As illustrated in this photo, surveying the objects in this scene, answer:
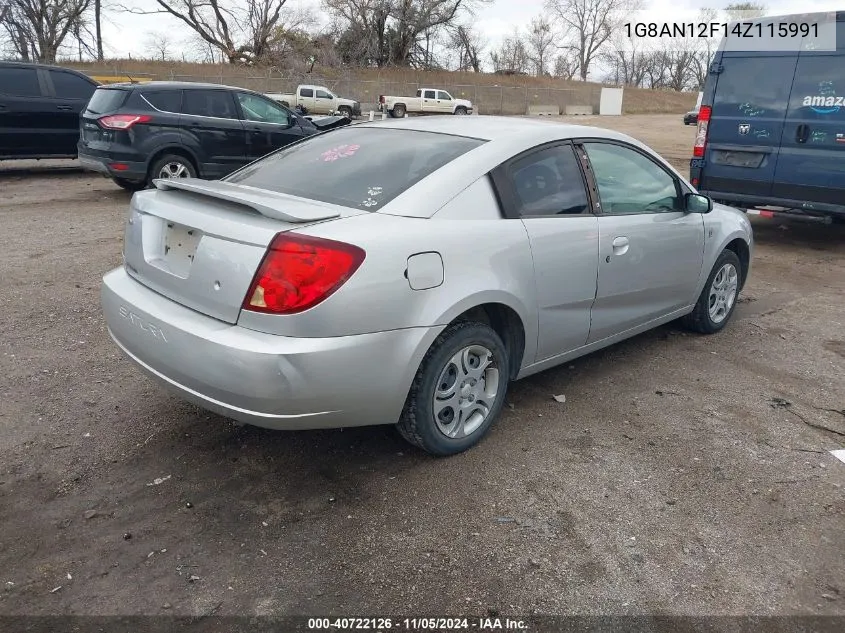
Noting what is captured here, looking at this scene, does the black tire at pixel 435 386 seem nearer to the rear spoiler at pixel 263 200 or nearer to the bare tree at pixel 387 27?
the rear spoiler at pixel 263 200

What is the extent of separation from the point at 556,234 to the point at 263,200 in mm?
1477

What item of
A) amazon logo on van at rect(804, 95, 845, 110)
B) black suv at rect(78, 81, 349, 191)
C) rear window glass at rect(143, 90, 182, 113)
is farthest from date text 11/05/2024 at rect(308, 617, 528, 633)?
A: rear window glass at rect(143, 90, 182, 113)

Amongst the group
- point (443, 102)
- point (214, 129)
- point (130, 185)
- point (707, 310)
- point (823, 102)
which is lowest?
point (130, 185)

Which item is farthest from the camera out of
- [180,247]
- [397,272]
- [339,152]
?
[339,152]

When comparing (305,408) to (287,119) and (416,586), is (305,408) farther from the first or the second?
(287,119)

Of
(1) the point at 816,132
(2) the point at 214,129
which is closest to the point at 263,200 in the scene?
(1) the point at 816,132

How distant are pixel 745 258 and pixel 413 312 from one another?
355cm

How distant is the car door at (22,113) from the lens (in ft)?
36.9

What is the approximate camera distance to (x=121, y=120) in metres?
9.44

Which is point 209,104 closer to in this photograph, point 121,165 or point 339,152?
point 121,165

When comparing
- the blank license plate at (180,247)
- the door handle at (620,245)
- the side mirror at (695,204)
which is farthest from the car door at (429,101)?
the blank license plate at (180,247)

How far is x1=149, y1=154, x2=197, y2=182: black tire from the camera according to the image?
968 cm

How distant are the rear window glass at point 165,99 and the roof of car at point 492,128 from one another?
21.4 ft

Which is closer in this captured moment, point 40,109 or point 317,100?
point 40,109
